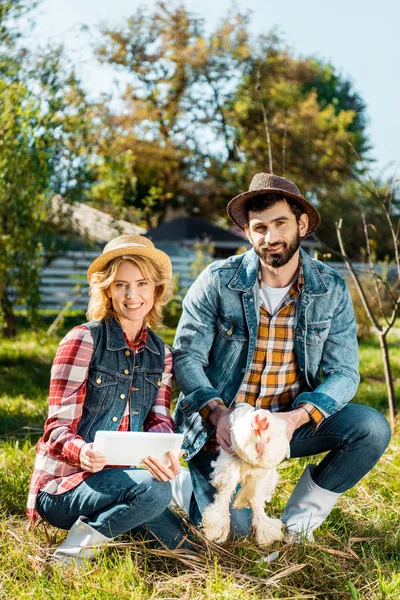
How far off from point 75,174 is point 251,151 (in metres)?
15.3

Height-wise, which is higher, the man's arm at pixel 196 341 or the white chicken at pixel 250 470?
the man's arm at pixel 196 341

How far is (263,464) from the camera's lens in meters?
2.85

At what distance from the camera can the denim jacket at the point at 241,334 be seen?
11.3 feet

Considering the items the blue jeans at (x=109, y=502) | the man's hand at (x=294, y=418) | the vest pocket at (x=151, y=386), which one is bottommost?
the blue jeans at (x=109, y=502)

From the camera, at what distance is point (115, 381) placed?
3.09 m

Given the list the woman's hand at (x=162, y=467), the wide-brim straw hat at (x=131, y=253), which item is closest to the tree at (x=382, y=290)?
the wide-brim straw hat at (x=131, y=253)

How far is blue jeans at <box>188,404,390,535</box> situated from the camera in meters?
3.30

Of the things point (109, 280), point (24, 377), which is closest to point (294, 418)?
point (109, 280)

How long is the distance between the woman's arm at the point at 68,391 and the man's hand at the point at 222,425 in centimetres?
60

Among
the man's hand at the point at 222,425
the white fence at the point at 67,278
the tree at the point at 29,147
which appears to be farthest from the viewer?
the white fence at the point at 67,278

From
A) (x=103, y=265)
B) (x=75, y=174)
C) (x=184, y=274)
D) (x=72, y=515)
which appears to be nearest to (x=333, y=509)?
(x=72, y=515)

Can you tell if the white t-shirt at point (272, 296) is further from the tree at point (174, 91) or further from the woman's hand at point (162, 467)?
the tree at point (174, 91)

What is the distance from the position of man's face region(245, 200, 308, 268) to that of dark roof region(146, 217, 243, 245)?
16622 millimetres

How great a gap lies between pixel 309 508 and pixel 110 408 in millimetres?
1080
